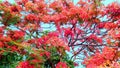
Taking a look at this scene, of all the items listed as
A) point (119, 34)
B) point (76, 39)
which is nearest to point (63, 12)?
point (76, 39)

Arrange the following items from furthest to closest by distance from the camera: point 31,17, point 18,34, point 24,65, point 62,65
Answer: point 31,17 → point 18,34 → point 62,65 → point 24,65

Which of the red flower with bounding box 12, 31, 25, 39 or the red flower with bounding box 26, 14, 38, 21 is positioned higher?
the red flower with bounding box 26, 14, 38, 21

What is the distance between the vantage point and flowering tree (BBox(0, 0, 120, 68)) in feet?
45.0

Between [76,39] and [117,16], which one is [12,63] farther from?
[117,16]

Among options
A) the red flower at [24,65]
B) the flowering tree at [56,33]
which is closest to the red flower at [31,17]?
the flowering tree at [56,33]

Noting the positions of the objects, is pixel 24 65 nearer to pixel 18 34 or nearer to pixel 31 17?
pixel 18 34

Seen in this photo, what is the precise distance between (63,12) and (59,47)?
1635 millimetres

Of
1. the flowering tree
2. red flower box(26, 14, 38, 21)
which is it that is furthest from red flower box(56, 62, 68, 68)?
red flower box(26, 14, 38, 21)

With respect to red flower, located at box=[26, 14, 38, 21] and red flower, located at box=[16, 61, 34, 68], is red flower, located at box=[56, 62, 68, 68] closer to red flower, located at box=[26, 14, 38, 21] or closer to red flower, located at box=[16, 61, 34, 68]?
red flower, located at box=[16, 61, 34, 68]

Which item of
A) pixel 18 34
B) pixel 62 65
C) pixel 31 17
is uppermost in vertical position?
pixel 31 17

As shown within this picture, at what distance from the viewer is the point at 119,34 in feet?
44.3

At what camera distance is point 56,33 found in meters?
14.8

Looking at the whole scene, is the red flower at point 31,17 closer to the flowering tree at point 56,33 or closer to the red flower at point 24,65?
the flowering tree at point 56,33

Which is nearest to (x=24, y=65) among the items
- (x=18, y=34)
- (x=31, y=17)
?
(x=18, y=34)
